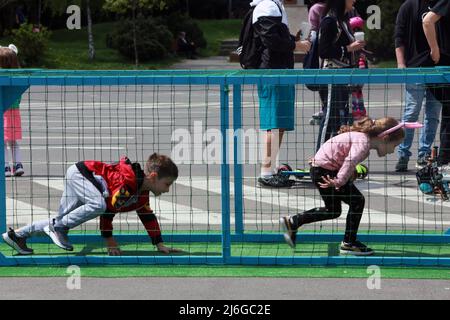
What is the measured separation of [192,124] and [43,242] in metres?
8.64

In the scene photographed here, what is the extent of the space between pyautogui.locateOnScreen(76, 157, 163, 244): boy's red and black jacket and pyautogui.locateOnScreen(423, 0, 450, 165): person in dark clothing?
340 centimetres

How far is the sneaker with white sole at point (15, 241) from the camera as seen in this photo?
7344 millimetres

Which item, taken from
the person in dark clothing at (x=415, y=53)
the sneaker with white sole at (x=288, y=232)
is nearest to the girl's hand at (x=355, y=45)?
the person in dark clothing at (x=415, y=53)

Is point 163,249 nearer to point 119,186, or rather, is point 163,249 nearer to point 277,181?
point 119,186

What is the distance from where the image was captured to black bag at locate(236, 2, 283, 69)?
1063 cm

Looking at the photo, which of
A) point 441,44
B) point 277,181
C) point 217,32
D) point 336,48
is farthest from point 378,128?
point 217,32

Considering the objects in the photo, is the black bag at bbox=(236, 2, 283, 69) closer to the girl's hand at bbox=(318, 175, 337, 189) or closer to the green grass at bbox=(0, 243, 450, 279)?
the green grass at bbox=(0, 243, 450, 279)

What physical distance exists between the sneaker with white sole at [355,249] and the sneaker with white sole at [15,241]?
2223mm

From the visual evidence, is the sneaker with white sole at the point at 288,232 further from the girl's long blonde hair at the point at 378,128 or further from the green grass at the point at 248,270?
the girl's long blonde hair at the point at 378,128

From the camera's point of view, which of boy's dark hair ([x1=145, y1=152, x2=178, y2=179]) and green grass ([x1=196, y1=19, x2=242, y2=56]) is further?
green grass ([x1=196, y1=19, x2=242, y2=56])

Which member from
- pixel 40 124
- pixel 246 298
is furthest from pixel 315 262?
pixel 40 124

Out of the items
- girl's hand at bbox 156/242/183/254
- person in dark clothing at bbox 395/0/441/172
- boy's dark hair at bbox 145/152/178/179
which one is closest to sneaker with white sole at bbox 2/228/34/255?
girl's hand at bbox 156/242/183/254

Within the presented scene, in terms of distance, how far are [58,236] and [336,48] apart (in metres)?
4.85
